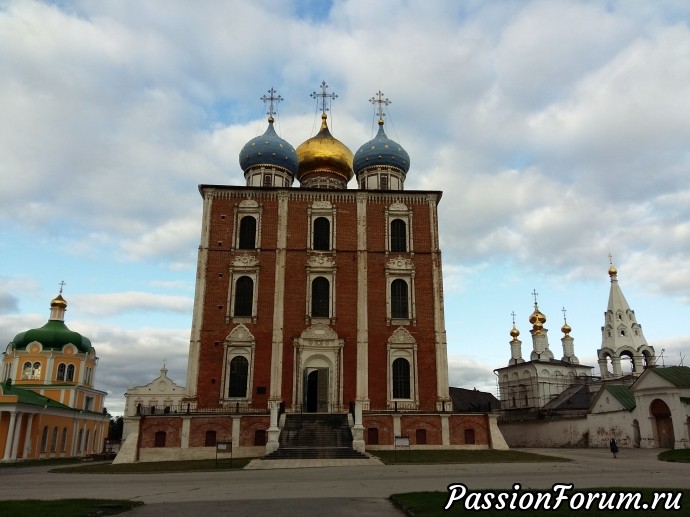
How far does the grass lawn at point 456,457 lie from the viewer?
69.8 ft

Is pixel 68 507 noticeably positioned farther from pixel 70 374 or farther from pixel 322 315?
pixel 70 374

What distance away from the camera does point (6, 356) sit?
50.5 m

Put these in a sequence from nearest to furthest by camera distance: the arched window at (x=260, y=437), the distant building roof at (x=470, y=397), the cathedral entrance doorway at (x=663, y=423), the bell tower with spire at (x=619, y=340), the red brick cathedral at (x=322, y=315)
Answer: the arched window at (x=260, y=437), the red brick cathedral at (x=322, y=315), the cathedral entrance doorway at (x=663, y=423), the bell tower with spire at (x=619, y=340), the distant building roof at (x=470, y=397)

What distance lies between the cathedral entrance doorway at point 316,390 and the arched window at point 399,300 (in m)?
4.88

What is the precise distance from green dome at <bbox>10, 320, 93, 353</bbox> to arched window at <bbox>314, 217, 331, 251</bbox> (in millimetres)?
31217

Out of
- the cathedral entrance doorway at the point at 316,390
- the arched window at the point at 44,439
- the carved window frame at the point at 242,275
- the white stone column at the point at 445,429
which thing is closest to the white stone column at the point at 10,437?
the arched window at the point at 44,439

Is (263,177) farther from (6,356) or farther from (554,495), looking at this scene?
(6,356)

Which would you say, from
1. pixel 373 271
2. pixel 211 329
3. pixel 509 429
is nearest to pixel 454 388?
pixel 509 429

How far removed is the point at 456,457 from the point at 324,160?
2112cm

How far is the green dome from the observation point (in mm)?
50594

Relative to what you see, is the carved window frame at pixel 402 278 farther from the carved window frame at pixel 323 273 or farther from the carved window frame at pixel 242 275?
the carved window frame at pixel 242 275

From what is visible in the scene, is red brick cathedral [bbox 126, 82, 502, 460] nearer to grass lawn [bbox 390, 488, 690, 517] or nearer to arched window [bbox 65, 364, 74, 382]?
grass lawn [bbox 390, 488, 690, 517]

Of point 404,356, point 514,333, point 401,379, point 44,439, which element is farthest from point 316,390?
point 514,333

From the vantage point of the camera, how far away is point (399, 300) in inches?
1229
